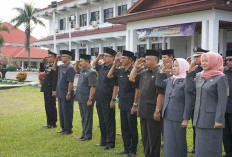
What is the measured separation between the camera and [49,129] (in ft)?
28.0

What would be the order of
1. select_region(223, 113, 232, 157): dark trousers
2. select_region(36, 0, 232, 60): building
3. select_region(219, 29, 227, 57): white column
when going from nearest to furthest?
select_region(223, 113, 232, 157): dark trousers, select_region(36, 0, 232, 60): building, select_region(219, 29, 227, 57): white column

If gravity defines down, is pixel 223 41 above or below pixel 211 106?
above

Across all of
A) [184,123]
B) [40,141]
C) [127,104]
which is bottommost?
[40,141]

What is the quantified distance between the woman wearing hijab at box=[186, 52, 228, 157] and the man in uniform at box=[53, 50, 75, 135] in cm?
424

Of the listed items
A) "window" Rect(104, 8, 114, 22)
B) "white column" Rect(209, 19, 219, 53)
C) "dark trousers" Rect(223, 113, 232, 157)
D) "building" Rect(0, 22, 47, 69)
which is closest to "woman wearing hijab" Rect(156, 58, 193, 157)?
"dark trousers" Rect(223, 113, 232, 157)

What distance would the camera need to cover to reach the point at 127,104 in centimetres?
594

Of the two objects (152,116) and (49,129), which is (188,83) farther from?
(49,129)

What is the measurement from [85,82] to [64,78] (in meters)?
0.91

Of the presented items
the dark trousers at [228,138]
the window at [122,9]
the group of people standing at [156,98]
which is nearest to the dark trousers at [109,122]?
the group of people standing at [156,98]

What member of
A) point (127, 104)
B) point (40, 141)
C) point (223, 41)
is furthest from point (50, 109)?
point (223, 41)

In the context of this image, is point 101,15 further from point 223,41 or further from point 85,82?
point 85,82

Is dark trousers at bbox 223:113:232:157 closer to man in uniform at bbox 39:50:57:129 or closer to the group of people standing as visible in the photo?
the group of people standing

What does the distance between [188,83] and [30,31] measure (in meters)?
46.7

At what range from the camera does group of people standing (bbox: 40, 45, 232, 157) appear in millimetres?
4160
